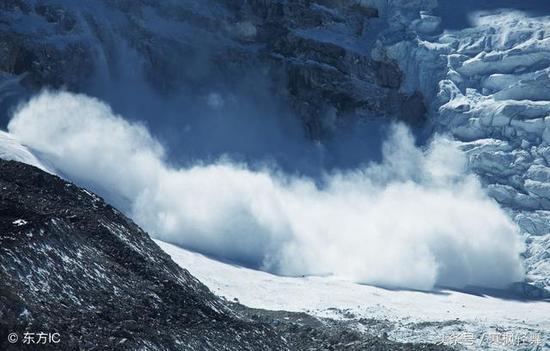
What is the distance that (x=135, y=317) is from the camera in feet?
133

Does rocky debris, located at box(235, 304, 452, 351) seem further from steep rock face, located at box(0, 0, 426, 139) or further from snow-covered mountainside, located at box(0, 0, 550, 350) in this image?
steep rock face, located at box(0, 0, 426, 139)

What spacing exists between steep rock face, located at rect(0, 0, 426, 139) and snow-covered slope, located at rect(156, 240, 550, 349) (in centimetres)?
2592

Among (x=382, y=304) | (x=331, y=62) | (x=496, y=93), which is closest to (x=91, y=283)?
(x=382, y=304)

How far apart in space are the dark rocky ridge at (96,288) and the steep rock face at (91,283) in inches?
1.7

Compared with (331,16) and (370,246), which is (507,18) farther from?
(370,246)

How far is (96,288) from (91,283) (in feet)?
0.84

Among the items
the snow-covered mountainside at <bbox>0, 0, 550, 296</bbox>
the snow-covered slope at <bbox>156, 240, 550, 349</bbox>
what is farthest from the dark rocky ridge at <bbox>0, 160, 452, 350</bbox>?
the snow-covered mountainside at <bbox>0, 0, 550, 296</bbox>

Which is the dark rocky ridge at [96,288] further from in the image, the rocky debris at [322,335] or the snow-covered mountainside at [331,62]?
the snow-covered mountainside at [331,62]

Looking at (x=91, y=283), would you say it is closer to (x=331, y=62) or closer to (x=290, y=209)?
(x=290, y=209)

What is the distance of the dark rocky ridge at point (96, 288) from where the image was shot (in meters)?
37.2

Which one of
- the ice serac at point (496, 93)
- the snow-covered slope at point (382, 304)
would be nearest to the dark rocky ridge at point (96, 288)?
the snow-covered slope at point (382, 304)

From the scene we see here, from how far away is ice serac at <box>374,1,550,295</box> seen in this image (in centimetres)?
8800

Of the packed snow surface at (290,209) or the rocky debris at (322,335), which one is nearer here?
the rocky debris at (322,335)

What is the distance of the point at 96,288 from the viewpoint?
41156 millimetres
